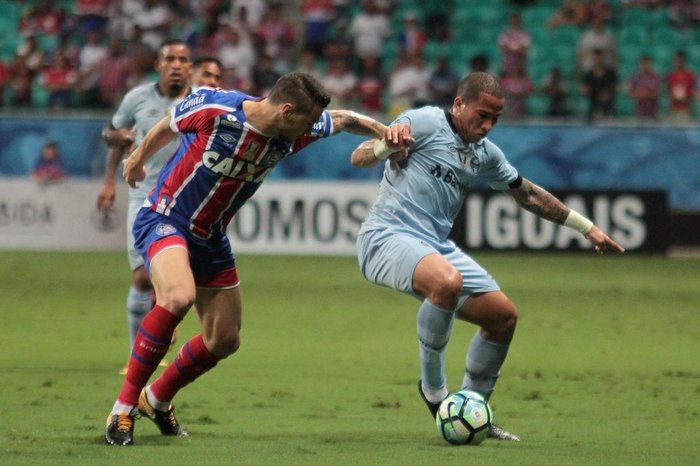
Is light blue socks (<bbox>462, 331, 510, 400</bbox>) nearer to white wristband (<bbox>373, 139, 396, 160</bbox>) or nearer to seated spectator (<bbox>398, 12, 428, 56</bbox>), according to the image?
white wristband (<bbox>373, 139, 396, 160</bbox>)

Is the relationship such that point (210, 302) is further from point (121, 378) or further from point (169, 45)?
point (169, 45)

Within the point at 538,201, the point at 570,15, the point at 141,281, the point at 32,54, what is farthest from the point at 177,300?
the point at 570,15

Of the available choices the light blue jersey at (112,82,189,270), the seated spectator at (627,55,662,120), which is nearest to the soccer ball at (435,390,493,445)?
the light blue jersey at (112,82,189,270)

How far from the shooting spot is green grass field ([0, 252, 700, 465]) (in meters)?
6.37

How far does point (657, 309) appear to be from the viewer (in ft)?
42.9

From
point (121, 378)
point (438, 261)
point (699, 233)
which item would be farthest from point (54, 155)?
point (438, 261)

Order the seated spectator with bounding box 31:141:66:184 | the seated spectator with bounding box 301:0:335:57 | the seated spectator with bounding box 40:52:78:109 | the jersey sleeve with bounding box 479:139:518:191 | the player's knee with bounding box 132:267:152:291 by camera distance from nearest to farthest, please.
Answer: the jersey sleeve with bounding box 479:139:518:191 < the player's knee with bounding box 132:267:152:291 < the seated spectator with bounding box 31:141:66:184 < the seated spectator with bounding box 40:52:78:109 < the seated spectator with bounding box 301:0:335:57

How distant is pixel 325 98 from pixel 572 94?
537 inches

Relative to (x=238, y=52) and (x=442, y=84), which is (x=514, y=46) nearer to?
(x=442, y=84)

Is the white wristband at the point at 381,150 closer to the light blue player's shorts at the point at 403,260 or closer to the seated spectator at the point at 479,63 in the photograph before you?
the light blue player's shorts at the point at 403,260

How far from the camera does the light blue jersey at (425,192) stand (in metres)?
7.08

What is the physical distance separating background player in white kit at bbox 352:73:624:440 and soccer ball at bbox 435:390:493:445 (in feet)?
0.72

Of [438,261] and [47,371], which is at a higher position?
[438,261]

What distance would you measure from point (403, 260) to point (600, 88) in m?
12.5
